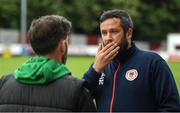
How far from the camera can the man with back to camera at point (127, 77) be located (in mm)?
4176

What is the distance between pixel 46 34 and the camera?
11.8 ft

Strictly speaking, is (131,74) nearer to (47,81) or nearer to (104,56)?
(104,56)

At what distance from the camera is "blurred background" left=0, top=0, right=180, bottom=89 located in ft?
173

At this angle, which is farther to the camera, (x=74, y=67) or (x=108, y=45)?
(x=74, y=67)

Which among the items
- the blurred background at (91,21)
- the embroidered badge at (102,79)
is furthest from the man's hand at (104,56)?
the blurred background at (91,21)

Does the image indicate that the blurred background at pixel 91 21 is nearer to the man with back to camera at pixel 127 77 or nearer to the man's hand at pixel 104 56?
the man with back to camera at pixel 127 77

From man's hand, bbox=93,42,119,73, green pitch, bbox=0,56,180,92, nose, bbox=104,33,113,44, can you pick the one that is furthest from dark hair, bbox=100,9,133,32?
green pitch, bbox=0,56,180,92

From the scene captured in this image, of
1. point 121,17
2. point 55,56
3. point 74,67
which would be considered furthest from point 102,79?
point 74,67

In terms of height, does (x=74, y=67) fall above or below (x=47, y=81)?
below

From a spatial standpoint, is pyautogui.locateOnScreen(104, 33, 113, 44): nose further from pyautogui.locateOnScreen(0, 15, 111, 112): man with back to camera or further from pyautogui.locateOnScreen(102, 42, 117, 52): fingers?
pyautogui.locateOnScreen(0, 15, 111, 112): man with back to camera

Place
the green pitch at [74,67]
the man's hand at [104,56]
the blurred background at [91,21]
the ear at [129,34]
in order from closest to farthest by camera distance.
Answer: the man's hand at [104,56], the ear at [129,34], the green pitch at [74,67], the blurred background at [91,21]

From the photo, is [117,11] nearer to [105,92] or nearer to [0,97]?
[105,92]

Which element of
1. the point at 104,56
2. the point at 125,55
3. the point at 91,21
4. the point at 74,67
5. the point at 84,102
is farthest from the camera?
the point at 91,21

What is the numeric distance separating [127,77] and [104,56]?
314mm
